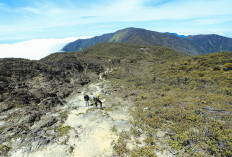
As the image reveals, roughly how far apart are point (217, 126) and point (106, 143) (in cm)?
823

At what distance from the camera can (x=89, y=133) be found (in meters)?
9.31

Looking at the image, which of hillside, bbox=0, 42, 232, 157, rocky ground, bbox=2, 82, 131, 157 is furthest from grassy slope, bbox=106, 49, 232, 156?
rocky ground, bbox=2, 82, 131, 157

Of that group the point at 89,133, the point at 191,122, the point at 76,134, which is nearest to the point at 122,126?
the point at 89,133

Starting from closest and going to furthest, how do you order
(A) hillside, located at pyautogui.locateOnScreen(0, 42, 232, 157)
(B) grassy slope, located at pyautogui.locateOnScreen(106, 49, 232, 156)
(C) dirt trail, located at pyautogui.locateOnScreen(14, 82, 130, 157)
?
(B) grassy slope, located at pyautogui.locateOnScreen(106, 49, 232, 156), (A) hillside, located at pyautogui.locateOnScreen(0, 42, 232, 157), (C) dirt trail, located at pyautogui.locateOnScreen(14, 82, 130, 157)

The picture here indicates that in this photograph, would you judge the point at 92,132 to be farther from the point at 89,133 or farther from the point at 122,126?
the point at 122,126

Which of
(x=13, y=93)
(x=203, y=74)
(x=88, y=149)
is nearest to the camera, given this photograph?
(x=88, y=149)

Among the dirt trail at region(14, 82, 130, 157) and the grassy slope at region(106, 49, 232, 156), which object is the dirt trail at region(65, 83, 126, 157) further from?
the grassy slope at region(106, 49, 232, 156)

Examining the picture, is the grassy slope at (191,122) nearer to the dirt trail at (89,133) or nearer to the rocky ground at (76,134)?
the dirt trail at (89,133)

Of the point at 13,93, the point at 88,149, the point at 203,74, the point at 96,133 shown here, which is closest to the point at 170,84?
the point at 203,74

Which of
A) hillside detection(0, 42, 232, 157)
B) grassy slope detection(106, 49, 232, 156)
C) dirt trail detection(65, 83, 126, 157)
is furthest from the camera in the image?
dirt trail detection(65, 83, 126, 157)

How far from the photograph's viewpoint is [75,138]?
885 centimetres

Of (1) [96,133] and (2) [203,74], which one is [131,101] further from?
(2) [203,74]

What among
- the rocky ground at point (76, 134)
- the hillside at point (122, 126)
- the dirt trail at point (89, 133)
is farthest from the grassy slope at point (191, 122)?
the rocky ground at point (76, 134)

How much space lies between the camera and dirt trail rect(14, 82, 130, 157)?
7531 mm
